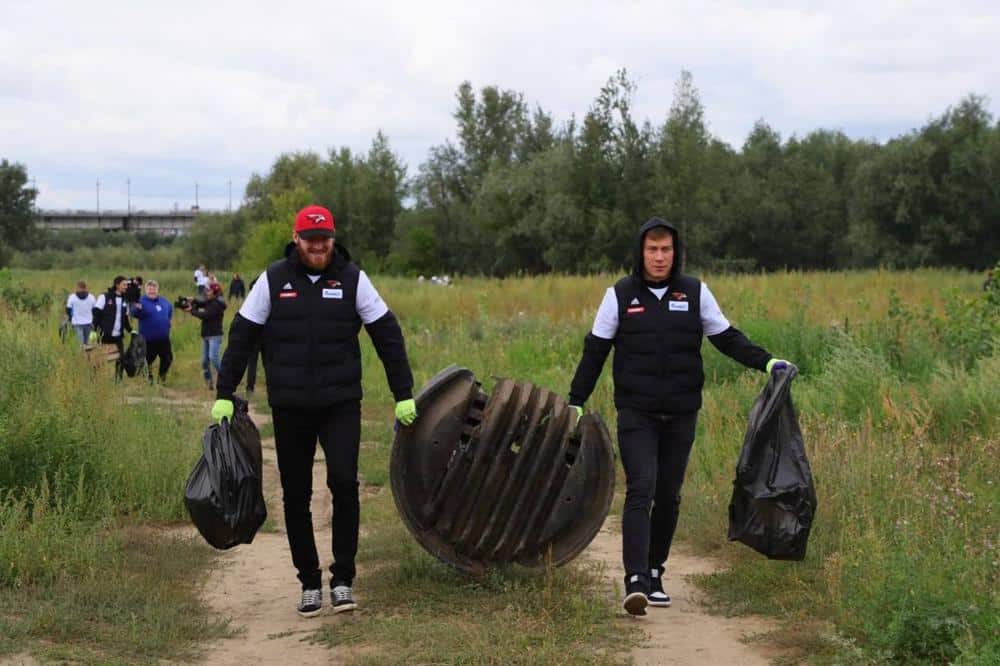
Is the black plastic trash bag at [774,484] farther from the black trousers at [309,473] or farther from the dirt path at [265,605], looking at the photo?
the dirt path at [265,605]

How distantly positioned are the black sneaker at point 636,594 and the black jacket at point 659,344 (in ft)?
2.98

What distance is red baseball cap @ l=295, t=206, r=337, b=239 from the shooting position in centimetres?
612

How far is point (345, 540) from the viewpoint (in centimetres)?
632

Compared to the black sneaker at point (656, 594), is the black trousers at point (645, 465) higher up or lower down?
higher up

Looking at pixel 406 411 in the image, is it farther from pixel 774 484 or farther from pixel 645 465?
pixel 774 484

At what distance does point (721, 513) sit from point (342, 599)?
3.22 meters

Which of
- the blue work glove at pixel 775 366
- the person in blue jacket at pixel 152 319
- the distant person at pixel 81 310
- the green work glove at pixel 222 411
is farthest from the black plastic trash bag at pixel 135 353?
the blue work glove at pixel 775 366

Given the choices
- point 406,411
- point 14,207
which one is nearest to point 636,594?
point 406,411

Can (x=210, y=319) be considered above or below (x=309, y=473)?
above

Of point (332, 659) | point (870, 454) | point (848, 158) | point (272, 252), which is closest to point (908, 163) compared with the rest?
point (848, 158)

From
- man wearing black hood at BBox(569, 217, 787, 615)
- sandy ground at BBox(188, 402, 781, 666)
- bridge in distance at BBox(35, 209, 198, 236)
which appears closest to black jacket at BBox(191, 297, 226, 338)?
sandy ground at BBox(188, 402, 781, 666)

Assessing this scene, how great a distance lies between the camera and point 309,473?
633 centimetres

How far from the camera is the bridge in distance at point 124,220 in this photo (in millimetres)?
143625

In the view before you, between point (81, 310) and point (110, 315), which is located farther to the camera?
point (81, 310)
